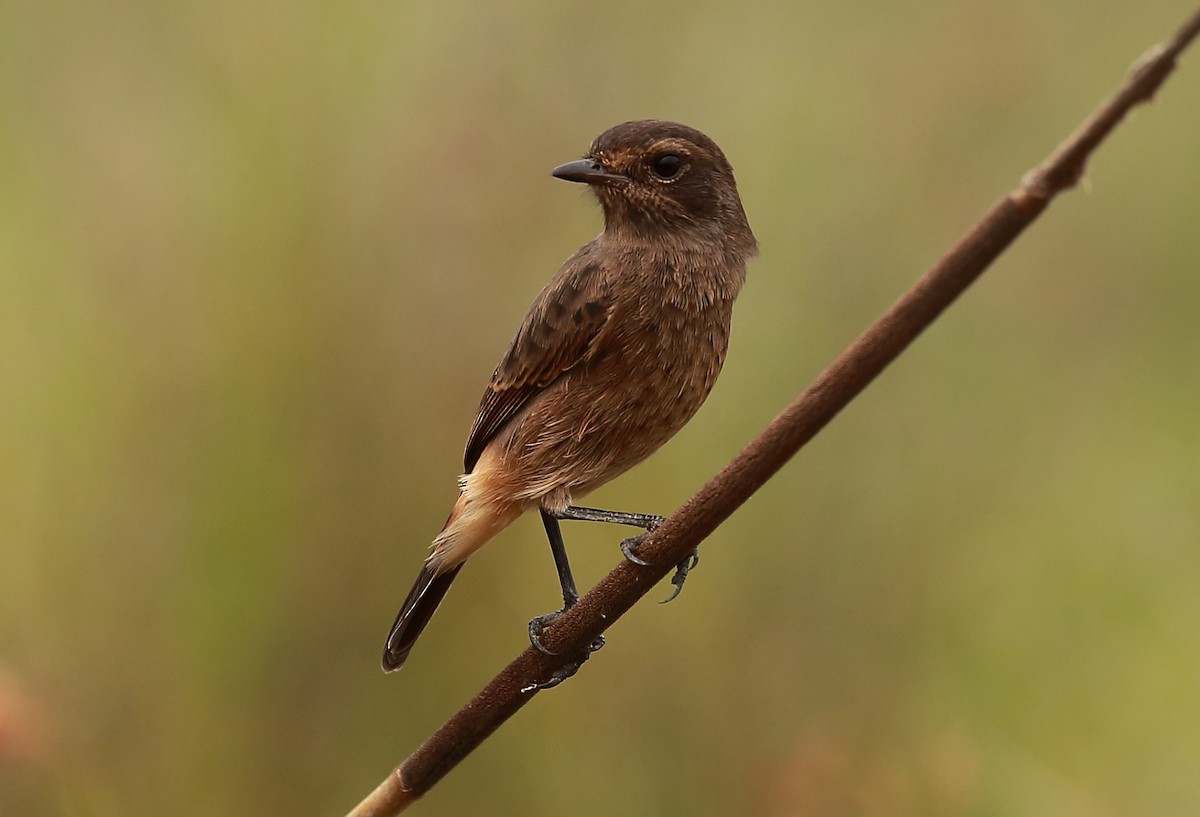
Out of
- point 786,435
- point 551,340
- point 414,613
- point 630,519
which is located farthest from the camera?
point 414,613

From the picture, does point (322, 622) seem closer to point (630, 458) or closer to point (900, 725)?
point (630, 458)

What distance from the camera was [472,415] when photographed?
3.87 meters

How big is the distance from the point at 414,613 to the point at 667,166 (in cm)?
113

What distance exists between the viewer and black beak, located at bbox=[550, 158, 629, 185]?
270cm

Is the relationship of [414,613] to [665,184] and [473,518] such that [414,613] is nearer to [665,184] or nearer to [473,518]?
[473,518]

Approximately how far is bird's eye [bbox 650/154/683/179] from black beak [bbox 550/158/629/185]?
7cm

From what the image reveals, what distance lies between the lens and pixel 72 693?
3.53 meters

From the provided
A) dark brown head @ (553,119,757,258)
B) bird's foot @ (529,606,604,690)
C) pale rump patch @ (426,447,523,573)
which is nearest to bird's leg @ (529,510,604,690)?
bird's foot @ (529,606,604,690)

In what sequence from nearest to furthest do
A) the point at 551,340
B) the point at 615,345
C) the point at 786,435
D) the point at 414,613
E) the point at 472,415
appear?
1. the point at 786,435
2. the point at 615,345
3. the point at 551,340
4. the point at 414,613
5. the point at 472,415

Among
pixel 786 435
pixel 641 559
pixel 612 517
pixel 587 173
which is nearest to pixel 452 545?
pixel 612 517

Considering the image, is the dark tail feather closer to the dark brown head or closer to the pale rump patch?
the pale rump patch

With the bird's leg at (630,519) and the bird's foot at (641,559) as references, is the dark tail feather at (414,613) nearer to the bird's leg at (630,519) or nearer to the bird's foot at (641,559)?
the bird's leg at (630,519)

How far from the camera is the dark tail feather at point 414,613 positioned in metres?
3.01

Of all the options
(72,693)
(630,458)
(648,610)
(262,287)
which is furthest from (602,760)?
(262,287)
